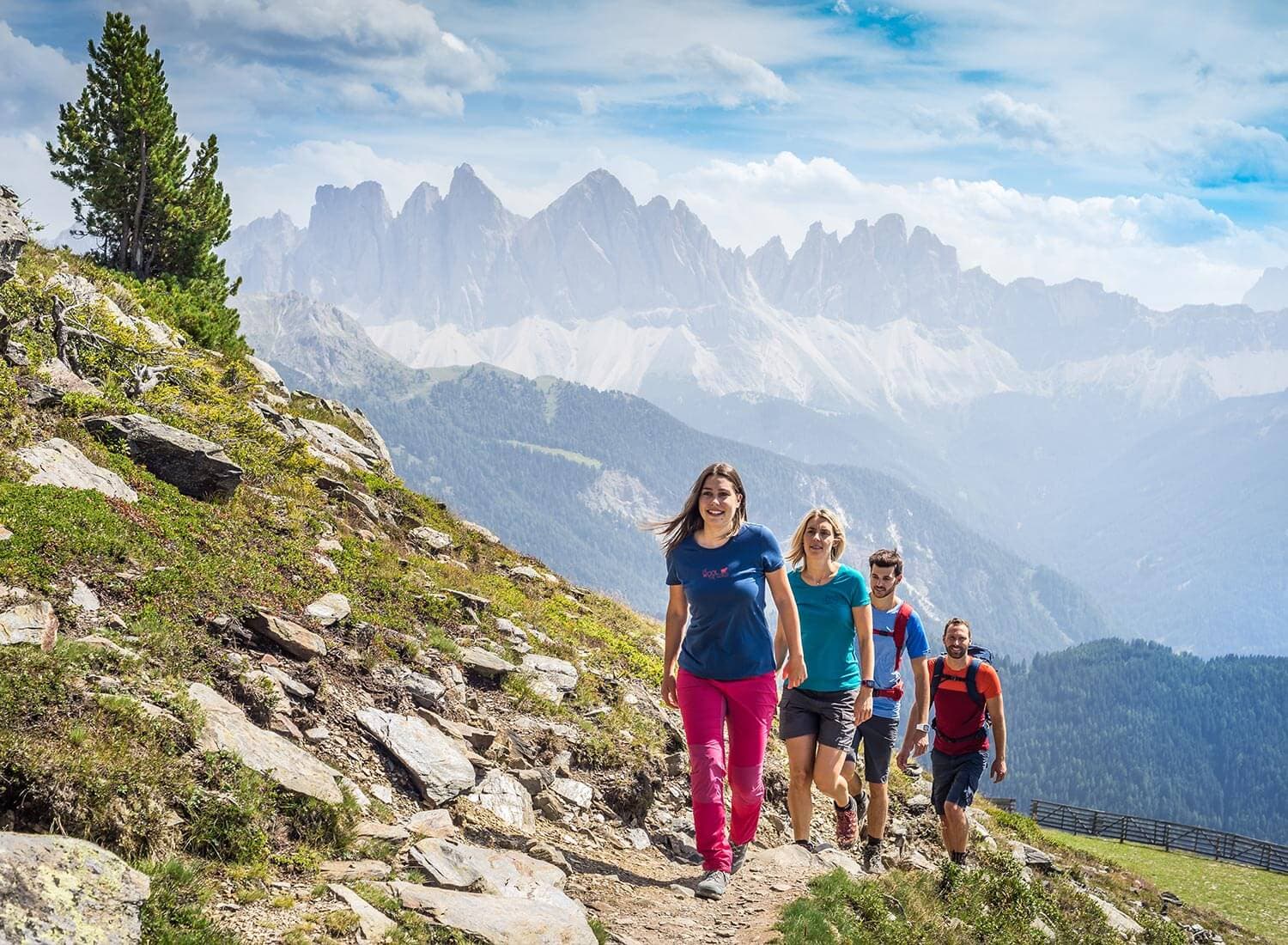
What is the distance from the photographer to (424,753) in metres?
8.98

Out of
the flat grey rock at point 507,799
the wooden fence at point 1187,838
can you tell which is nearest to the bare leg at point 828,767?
the flat grey rock at point 507,799

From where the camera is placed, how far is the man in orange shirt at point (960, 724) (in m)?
11.0

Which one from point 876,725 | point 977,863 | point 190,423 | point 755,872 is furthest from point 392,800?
point 190,423

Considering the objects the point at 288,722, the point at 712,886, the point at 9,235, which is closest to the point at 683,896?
the point at 712,886

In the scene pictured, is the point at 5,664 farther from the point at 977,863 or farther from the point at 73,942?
the point at 977,863

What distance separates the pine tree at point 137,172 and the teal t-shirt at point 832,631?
2640cm

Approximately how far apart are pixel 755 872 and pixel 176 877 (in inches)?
203

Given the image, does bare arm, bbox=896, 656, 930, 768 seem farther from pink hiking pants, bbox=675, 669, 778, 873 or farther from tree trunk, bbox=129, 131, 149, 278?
tree trunk, bbox=129, 131, 149, 278

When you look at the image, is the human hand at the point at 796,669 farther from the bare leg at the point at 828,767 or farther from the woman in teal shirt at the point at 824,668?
the bare leg at the point at 828,767

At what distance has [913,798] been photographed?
15195 mm

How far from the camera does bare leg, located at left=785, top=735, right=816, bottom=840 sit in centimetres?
916

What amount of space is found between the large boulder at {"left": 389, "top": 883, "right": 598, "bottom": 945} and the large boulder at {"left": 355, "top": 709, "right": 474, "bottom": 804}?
2.15 meters

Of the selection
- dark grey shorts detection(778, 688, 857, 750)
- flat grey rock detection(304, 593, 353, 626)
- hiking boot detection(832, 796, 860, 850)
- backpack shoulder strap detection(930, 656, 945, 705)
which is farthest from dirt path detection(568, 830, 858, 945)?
flat grey rock detection(304, 593, 353, 626)

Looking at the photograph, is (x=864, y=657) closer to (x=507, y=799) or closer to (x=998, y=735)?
(x=998, y=735)
